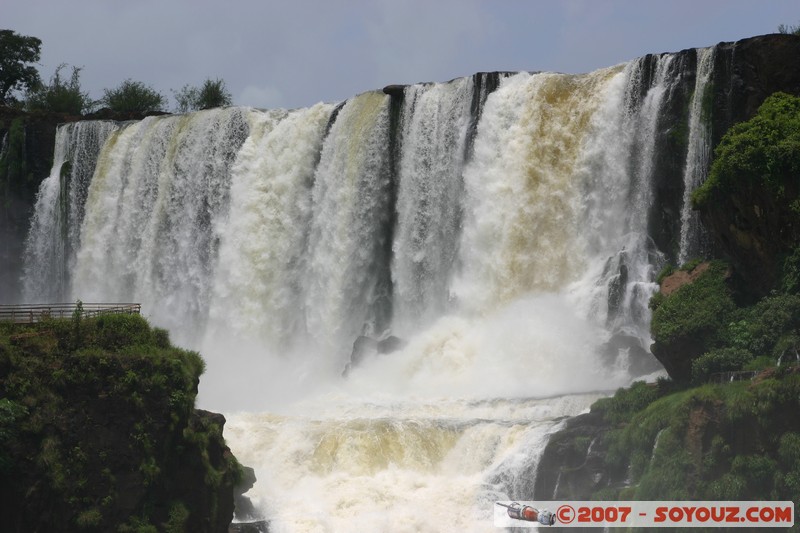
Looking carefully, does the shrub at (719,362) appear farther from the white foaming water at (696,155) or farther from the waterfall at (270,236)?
the waterfall at (270,236)

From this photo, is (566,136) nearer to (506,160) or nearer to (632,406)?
(506,160)

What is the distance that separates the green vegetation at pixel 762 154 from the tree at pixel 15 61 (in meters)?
46.7

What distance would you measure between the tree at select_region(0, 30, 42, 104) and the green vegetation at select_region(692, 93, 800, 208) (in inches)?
1840

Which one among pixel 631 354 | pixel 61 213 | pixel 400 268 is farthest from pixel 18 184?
pixel 631 354

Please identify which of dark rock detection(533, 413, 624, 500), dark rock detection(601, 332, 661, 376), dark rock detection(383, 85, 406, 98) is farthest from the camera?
dark rock detection(383, 85, 406, 98)

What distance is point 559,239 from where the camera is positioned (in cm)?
3400

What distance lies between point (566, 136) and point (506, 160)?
1921 mm

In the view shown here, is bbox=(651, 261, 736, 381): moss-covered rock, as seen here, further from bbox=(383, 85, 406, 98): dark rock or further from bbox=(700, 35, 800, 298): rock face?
bbox=(383, 85, 406, 98): dark rock

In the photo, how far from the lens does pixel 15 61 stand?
66.9 metres

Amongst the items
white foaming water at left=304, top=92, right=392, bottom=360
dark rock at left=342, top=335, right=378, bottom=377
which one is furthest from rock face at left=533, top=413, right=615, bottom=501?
white foaming water at left=304, top=92, right=392, bottom=360

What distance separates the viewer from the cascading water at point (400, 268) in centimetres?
2641

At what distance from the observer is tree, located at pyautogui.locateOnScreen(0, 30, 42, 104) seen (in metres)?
66.5

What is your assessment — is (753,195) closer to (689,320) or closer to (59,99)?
(689,320)

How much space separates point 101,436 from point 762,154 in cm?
1547
